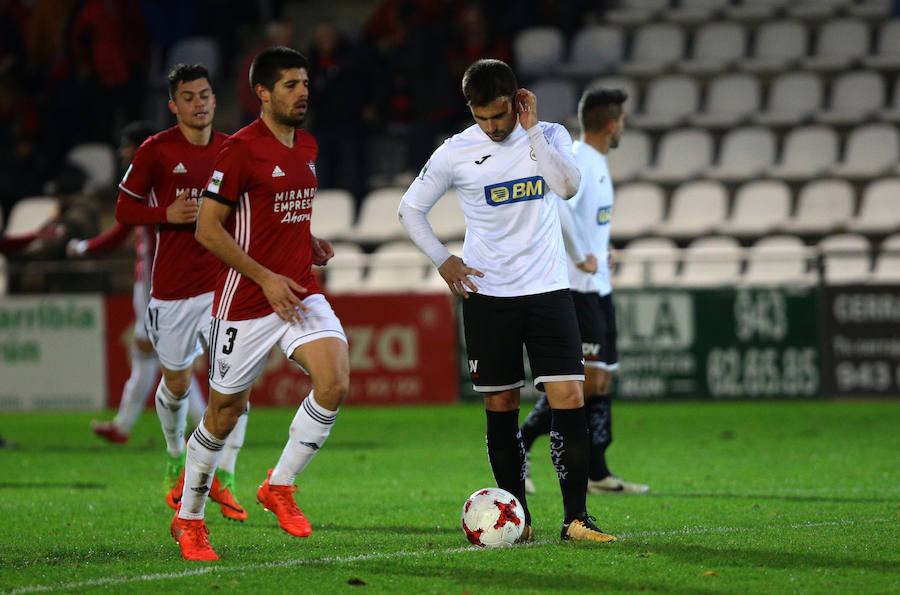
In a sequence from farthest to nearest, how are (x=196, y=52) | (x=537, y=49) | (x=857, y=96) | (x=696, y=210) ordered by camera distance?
(x=196, y=52) → (x=537, y=49) → (x=857, y=96) → (x=696, y=210)

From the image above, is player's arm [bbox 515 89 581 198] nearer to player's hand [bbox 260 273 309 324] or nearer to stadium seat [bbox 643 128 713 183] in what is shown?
player's hand [bbox 260 273 309 324]

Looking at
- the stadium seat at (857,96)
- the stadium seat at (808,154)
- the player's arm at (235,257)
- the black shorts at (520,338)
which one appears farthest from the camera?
the stadium seat at (857,96)

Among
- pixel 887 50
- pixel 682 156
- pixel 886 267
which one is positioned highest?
pixel 887 50

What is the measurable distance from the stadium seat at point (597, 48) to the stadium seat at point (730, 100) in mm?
1611

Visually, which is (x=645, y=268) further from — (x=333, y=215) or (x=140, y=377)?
(x=140, y=377)

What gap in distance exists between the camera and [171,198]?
798cm

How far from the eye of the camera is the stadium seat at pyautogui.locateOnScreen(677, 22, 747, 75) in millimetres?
19172

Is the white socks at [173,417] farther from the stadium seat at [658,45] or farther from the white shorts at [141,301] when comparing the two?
the stadium seat at [658,45]

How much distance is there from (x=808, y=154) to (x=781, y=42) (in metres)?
2.32

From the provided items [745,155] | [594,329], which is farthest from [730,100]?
[594,329]

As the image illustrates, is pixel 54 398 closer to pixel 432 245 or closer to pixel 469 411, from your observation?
pixel 469 411

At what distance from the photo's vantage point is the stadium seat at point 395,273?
1603cm

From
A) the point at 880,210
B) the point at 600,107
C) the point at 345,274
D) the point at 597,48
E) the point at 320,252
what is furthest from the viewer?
the point at 597,48

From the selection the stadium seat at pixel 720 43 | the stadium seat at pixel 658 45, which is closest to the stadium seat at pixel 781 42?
the stadium seat at pixel 720 43
